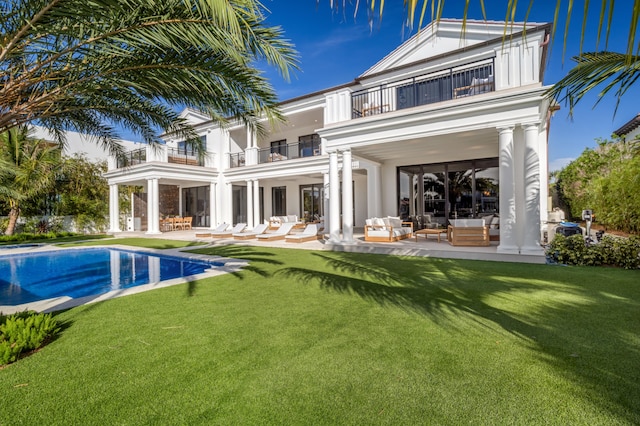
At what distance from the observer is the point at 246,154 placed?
20094mm

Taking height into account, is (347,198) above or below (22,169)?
below

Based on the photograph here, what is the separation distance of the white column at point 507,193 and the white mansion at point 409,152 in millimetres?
29

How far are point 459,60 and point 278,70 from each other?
11561 mm

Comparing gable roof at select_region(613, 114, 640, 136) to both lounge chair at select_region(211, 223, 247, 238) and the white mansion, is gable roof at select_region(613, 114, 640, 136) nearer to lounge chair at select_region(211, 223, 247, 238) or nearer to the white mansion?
the white mansion

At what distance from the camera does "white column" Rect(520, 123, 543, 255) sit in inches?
352

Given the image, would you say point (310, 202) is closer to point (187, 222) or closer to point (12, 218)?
point (187, 222)

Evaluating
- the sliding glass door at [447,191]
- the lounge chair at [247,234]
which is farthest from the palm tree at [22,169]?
the sliding glass door at [447,191]

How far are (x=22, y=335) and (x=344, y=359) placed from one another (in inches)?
146

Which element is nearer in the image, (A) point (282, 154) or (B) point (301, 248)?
(B) point (301, 248)

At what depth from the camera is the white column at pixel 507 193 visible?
9141 millimetres

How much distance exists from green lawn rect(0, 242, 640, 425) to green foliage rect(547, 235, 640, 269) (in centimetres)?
231

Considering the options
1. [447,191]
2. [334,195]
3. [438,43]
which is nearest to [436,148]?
[447,191]

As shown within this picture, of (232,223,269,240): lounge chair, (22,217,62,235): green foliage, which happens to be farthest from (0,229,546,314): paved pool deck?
(22,217,62,235): green foliage

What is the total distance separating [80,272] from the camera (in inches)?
387
